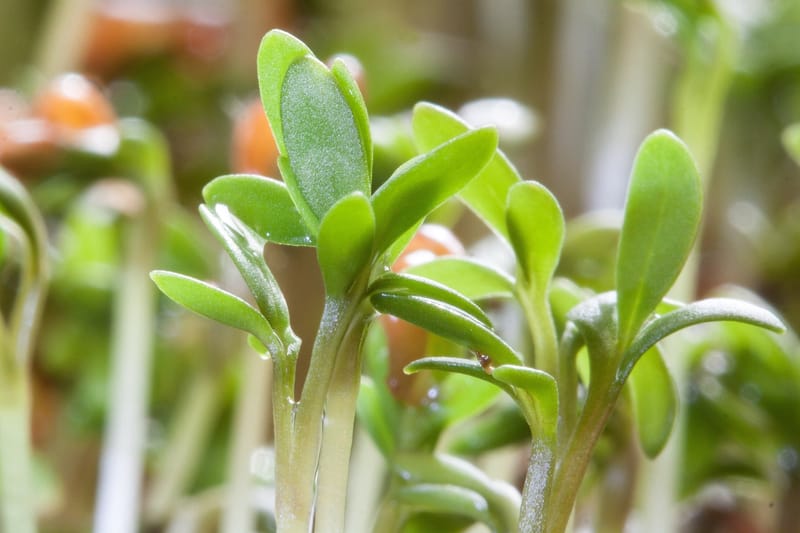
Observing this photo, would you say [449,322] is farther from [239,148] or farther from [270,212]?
[239,148]

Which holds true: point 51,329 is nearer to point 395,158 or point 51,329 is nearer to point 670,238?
point 395,158

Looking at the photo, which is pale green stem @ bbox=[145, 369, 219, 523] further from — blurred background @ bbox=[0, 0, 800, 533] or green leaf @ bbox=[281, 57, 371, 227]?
green leaf @ bbox=[281, 57, 371, 227]

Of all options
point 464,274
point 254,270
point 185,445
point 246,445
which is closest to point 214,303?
point 254,270

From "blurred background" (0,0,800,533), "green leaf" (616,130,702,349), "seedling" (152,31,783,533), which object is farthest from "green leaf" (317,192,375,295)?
"blurred background" (0,0,800,533)

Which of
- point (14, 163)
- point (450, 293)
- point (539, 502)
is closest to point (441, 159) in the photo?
point (450, 293)

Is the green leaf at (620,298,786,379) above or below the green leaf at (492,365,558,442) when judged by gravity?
above
